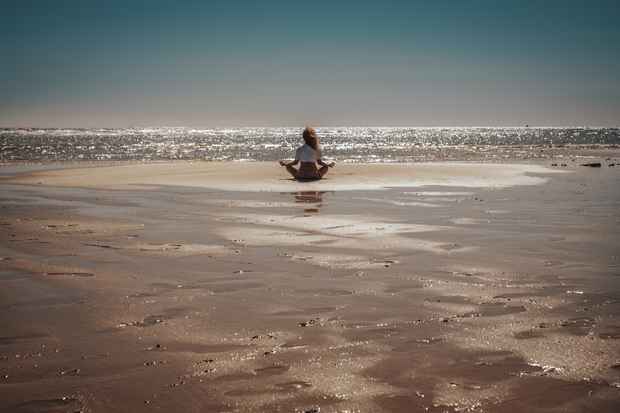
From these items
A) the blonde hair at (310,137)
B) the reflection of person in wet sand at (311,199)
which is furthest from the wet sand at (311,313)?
the blonde hair at (310,137)

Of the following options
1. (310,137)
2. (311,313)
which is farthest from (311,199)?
(311,313)

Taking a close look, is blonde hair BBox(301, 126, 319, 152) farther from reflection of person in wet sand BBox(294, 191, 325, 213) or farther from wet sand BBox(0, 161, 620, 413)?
wet sand BBox(0, 161, 620, 413)

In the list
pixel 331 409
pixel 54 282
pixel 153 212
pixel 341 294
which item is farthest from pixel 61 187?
pixel 331 409

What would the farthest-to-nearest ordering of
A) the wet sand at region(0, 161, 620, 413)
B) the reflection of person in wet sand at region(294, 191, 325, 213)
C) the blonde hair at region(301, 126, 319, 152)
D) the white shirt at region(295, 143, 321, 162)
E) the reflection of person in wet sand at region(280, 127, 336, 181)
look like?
the white shirt at region(295, 143, 321, 162) < the reflection of person in wet sand at region(280, 127, 336, 181) < the blonde hair at region(301, 126, 319, 152) < the reflection of person in wet sand at region(294, 191, 325, 213) < the wet sand at region(0, 161, 620, 413)

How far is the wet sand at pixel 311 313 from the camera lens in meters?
3.00

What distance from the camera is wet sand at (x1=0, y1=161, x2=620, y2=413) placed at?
300 cm

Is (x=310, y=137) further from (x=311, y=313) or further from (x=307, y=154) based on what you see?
(x=311, y=313)

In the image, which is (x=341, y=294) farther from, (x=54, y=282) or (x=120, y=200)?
(x=120, y=200)

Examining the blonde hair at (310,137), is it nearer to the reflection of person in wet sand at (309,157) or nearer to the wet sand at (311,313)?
the reflection of person in wet sand at (309,157)

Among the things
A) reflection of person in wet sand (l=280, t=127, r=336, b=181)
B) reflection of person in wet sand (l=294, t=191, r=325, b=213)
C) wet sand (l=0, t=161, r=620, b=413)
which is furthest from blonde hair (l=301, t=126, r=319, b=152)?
wet sand (l=0, t=161, r=620, b=413)

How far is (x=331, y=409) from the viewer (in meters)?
2.80

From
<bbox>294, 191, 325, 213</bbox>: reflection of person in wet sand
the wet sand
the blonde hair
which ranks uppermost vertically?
the blonde hair

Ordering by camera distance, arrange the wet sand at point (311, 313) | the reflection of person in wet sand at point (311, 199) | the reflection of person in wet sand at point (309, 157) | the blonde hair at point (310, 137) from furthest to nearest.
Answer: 1. the reflection of person in wet sand at point (309, 157)
2. the blonde hair at point (310, 137)
3. the reflection of person in wet sand at point (311, 199)
4. the wet sand at point (311, 313)

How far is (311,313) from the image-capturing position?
171 inches
